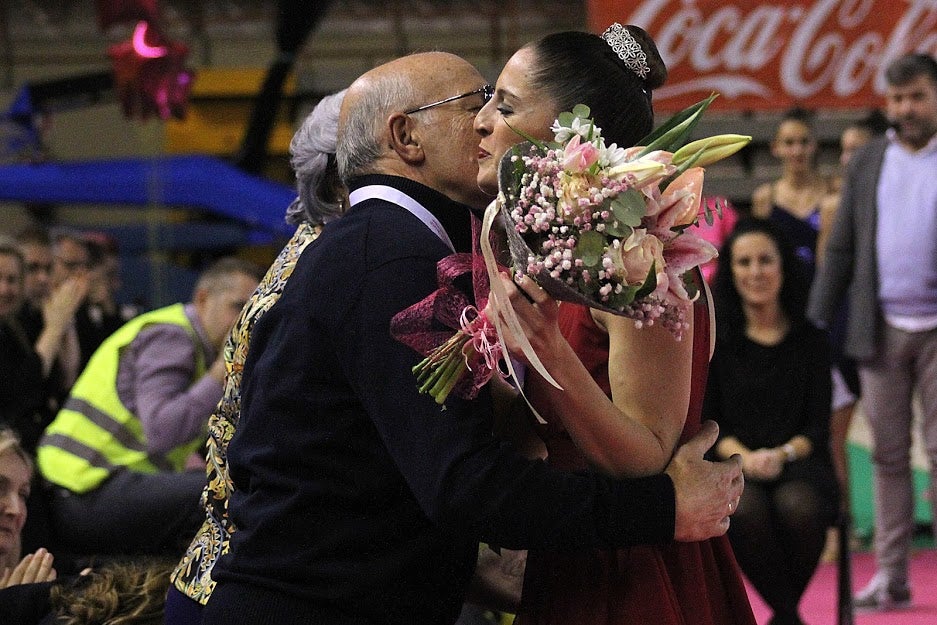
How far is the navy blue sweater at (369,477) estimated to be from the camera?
5.39ft

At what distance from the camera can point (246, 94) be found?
11.9m

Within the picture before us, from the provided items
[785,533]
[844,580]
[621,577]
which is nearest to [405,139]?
[621,577]

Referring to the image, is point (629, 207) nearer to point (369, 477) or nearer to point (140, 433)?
point (369, 477)

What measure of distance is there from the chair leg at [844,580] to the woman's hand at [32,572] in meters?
2.25

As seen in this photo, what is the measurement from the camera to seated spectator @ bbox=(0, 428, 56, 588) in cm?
269

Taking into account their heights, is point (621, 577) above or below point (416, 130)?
below

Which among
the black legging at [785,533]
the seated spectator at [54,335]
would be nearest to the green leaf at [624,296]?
the black legging at [785,533]

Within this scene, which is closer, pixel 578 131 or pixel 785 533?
pixel 578 131

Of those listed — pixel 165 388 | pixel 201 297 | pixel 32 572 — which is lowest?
pixel 165 388

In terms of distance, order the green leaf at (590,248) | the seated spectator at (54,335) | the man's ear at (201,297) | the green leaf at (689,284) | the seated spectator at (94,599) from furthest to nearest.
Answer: the seated spectator at (54,335) → the man's ear at (201,297) → the seated spectator at (94,599) → the green leaf at (689,284) → the green leaf at (590,248)

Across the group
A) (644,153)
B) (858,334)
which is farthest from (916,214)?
(644,153)

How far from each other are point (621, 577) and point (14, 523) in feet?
4.68

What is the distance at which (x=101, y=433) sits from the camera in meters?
3.91

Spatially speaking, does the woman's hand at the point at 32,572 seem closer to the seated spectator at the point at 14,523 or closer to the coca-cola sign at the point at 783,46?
the seated spectator at the point at 14,523
